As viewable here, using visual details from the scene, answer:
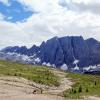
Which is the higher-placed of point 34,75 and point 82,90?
point 34,75

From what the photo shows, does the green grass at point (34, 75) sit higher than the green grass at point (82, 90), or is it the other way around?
the green grass at point (34, 75)

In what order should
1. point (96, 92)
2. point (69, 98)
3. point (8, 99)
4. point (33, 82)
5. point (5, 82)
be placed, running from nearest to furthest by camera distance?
point (8, 99) → point (69, 98) → point (96, 92) → point (5, 82) → point (33, 82)

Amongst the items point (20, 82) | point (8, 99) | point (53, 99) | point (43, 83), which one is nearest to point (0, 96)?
point (8, 99)

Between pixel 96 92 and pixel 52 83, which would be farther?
pixel 52 83

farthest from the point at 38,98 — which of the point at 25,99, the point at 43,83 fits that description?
the point at 43,83

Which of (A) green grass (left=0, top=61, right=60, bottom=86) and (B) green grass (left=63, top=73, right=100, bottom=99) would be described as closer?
(B) green grass (left=63, top=73, right=100, bottom=99)

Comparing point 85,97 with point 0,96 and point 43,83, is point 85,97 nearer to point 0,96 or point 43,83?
point 0,96

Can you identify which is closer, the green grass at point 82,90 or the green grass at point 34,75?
the green grass at point 82,90

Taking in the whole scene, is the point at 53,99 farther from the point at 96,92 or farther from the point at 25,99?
the point at 96,92

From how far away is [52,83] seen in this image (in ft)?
323

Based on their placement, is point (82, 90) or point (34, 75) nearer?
point (82, 90)

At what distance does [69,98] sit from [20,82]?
2966 cm

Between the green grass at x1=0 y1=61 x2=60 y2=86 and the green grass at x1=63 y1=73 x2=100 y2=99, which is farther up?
the green grass at x1=0 y1=61 x2=60 y2=86

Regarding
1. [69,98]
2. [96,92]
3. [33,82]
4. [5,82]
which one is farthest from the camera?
[33,82]
